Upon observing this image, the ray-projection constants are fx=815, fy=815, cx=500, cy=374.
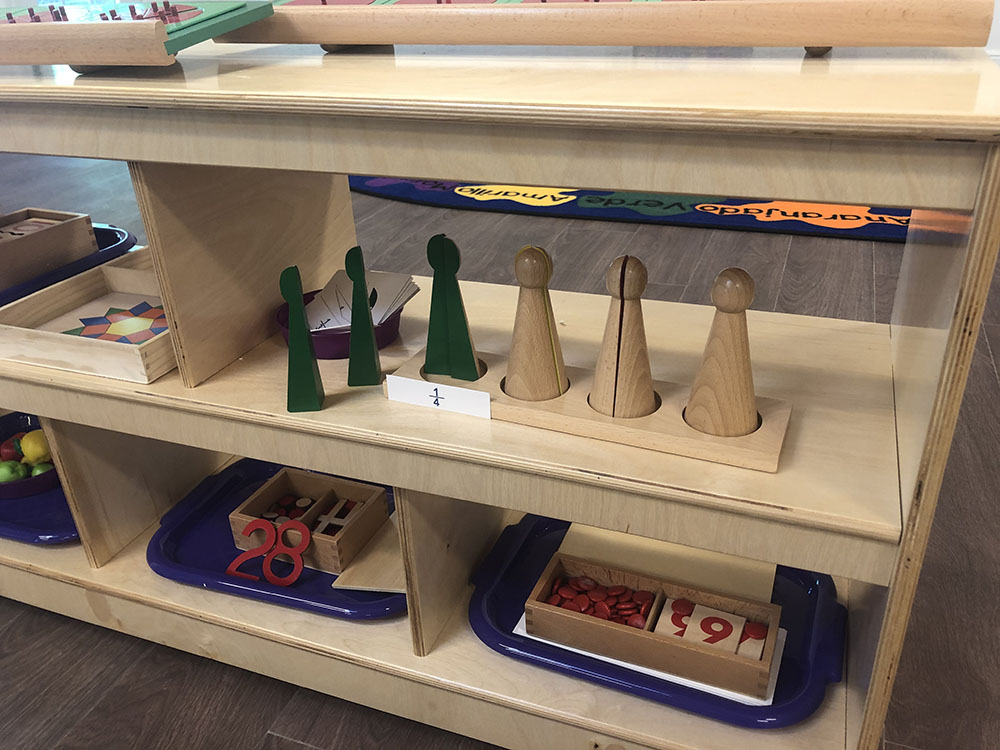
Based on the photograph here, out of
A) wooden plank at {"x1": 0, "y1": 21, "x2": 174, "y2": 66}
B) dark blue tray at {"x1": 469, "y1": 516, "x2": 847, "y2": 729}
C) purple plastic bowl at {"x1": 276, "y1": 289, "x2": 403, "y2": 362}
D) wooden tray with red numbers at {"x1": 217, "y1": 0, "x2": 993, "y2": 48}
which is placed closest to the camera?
wooden tray with red numbers at {"x1": 217, "y1": 0, "x2": 993, "y2": 48}

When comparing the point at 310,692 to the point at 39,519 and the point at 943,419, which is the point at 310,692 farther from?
the point at 943,419

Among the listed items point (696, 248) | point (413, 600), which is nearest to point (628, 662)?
point (413, 600)

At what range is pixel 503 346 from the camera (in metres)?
1.02

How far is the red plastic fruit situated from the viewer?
A: 1.00m

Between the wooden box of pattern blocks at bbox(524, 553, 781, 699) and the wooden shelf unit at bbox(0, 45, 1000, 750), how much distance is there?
0.18ft

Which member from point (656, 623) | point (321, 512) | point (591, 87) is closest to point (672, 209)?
point (321, 512)

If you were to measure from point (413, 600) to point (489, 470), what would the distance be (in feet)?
0.84

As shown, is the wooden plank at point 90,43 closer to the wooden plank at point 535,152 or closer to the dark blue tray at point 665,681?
the wooden plank at point 535,152

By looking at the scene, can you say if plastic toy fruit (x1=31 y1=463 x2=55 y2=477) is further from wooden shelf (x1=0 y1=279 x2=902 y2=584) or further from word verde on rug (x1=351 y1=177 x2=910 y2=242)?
word verde on rug (x1=351 y1=177 x2=910 y2=242)

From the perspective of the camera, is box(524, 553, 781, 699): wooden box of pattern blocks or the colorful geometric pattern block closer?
box(524, 553, 781, 699): wooden box of pattern blocks

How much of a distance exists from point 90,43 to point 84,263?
646 millimetres

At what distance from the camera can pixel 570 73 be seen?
2.53ft

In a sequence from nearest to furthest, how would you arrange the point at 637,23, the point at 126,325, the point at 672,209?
the point at 637,23 < the point at 126,325 < the point at 672,209

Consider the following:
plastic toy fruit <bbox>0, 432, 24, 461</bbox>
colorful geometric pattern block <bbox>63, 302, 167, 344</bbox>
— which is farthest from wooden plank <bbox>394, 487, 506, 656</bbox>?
plastic toy fruit <bbox>0, 432, 24, 461</bbox>
